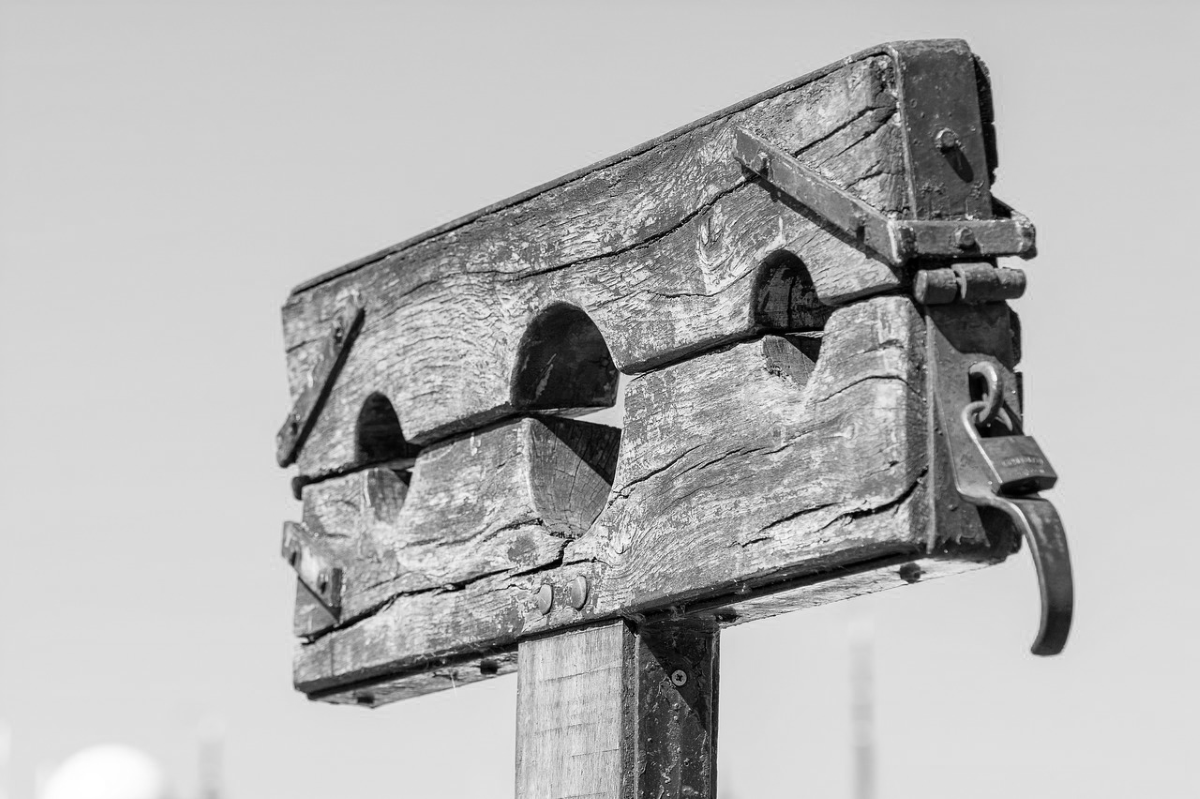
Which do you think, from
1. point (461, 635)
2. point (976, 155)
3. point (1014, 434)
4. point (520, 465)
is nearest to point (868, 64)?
point (976, 155)

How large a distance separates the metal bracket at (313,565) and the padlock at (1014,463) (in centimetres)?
207

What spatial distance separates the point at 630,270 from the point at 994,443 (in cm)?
104

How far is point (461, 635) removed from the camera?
484 cm

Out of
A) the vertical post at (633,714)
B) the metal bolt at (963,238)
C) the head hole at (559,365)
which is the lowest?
the vertical post at (633,714)

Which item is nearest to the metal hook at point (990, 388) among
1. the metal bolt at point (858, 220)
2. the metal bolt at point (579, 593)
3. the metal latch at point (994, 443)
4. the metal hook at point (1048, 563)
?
the metal latch at point (994, 443)

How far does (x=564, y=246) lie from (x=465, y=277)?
41 cm

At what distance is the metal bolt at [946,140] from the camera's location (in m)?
3.87

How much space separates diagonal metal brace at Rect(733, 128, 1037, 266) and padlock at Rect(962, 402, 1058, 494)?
30 centimetres

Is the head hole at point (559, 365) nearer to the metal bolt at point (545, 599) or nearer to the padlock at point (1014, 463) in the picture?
the metal bolt at point (545, 599)

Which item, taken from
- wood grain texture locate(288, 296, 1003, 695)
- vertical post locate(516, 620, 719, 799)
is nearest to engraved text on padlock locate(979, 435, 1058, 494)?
wood grain texture locate(288, 296, 1003, 695)

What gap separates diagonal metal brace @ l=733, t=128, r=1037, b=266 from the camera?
12.4 feet

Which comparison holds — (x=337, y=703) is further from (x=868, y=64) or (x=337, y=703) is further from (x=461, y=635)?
(x=868, y=64)

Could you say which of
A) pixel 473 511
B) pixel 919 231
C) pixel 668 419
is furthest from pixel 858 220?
pixel 473 511

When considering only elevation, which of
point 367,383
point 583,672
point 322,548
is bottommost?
point 583,672
